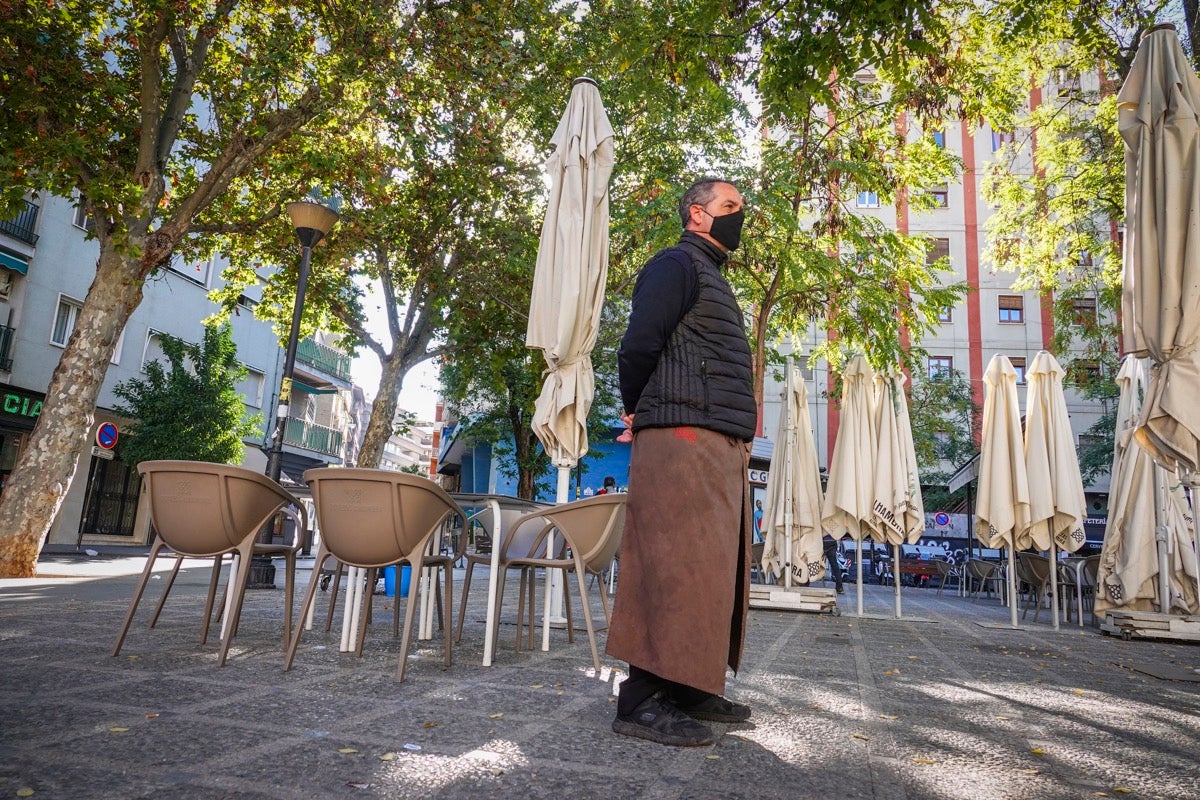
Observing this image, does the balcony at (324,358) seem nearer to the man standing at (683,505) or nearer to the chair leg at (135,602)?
the chair leg at (135,602)

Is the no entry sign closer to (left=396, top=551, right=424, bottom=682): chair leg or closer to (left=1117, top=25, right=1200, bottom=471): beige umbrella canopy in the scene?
(left=396, top=551, right=424, bottom=682): chair leg

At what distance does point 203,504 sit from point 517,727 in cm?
231

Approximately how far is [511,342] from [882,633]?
11206 millimetres

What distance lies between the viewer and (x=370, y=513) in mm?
3928

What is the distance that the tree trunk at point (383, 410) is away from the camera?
49.3ft

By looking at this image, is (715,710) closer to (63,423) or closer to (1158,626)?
(1158,626)

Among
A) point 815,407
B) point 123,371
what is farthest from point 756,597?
point 815,407

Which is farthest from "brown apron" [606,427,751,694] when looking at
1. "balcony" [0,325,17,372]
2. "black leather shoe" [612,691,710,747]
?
"balcony" [0,325,17,372]

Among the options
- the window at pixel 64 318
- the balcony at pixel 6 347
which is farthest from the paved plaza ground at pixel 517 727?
the window at pixel 64 318

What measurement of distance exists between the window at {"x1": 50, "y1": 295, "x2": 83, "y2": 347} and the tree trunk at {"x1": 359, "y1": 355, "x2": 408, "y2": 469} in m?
10.7

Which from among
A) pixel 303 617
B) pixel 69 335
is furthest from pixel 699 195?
pixel 69 335

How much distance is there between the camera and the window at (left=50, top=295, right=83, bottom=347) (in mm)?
20750

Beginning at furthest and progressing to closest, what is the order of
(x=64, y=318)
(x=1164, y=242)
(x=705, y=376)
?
(x=64, y=318) → (x=1164, y=242) → (x=705, y=376)

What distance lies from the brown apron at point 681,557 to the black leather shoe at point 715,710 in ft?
1.08
